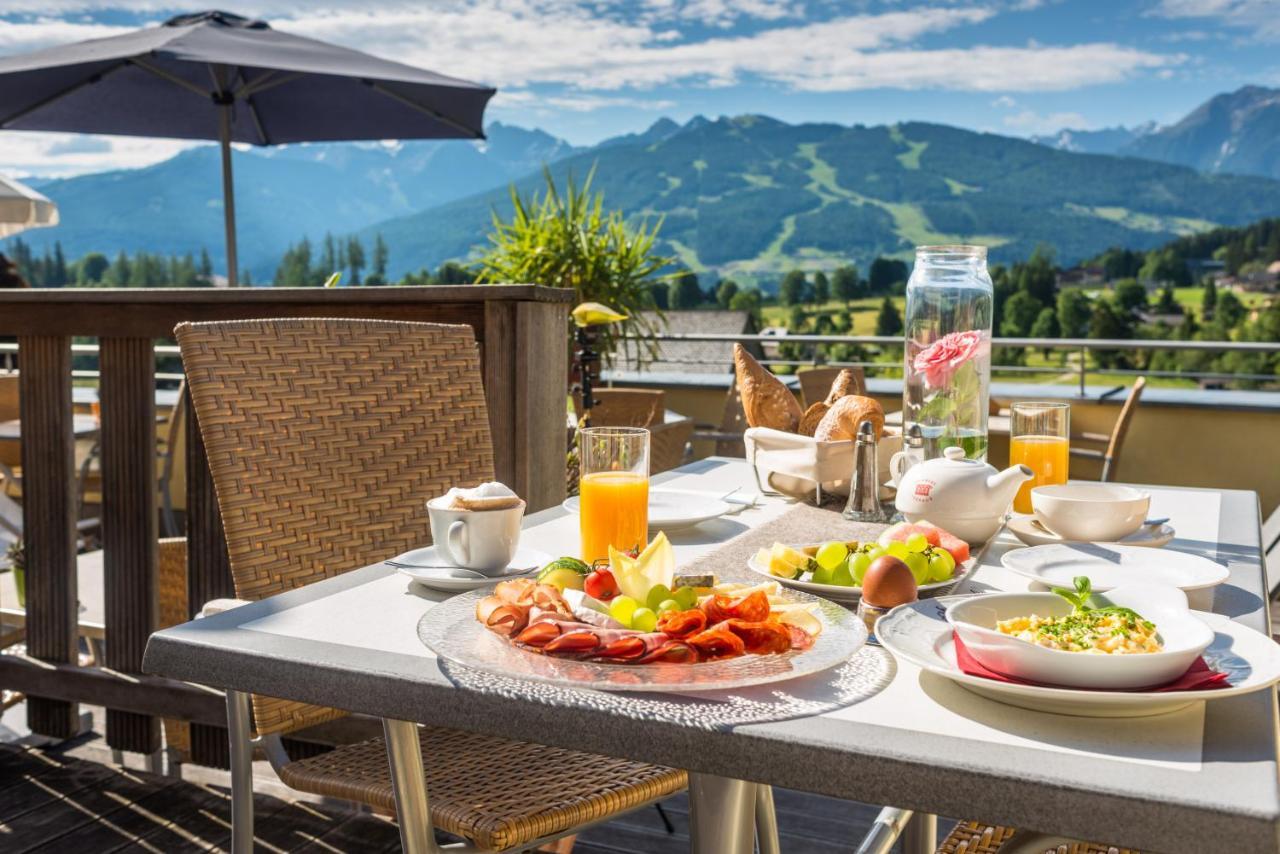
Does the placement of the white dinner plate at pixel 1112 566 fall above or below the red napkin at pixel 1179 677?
below

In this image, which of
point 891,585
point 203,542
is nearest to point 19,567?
point 203,542

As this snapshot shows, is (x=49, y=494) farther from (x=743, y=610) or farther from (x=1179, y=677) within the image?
(x=1179, y=677)

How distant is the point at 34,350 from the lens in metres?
2.40

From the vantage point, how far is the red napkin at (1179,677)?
0.72 m

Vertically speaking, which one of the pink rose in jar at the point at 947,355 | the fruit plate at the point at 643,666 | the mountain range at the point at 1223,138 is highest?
the mountain range at the point at 1223,138

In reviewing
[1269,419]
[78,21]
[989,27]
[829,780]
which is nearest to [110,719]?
[829,780]

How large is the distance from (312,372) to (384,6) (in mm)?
66515

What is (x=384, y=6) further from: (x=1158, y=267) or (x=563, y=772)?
(x=563, y=772)

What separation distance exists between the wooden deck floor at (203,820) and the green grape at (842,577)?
1.26 meters

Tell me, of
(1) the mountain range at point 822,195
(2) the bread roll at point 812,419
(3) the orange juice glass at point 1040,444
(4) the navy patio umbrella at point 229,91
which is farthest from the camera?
(1) the mountain range at point 822,195

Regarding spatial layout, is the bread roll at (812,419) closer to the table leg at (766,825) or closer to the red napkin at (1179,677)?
the table leg at (766,825)

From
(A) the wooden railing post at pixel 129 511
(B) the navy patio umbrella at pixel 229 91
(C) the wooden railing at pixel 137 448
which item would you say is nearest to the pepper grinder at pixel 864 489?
(C) the wooden railing at pixel 137 448

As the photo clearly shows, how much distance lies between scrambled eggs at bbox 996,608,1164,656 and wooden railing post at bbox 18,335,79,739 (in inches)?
86.7

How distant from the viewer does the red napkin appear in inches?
28.5
